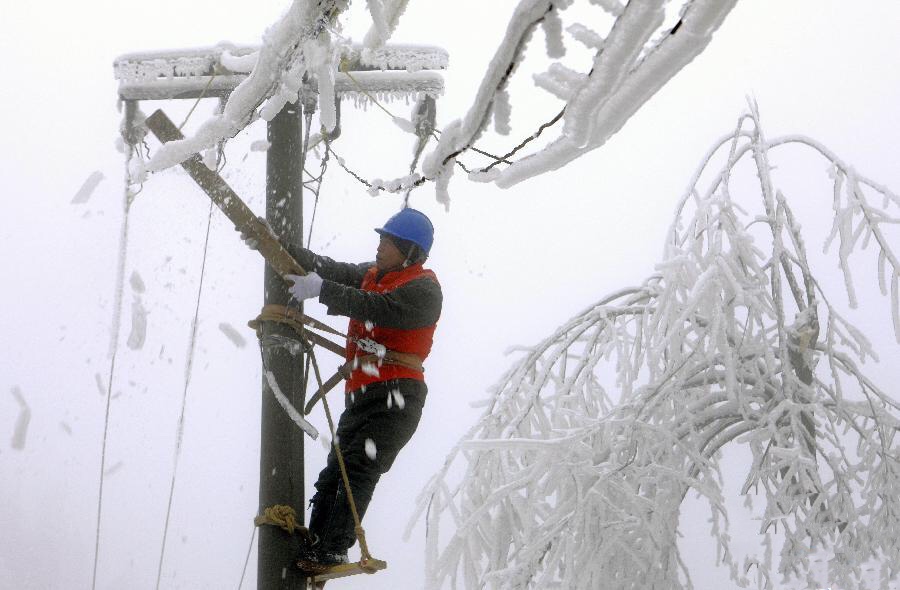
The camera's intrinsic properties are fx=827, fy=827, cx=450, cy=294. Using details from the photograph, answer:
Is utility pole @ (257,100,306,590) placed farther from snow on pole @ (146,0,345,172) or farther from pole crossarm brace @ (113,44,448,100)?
snow on pole @ (146,0,345,172)

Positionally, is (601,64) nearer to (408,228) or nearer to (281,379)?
(281,379)

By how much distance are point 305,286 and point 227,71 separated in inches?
52.4

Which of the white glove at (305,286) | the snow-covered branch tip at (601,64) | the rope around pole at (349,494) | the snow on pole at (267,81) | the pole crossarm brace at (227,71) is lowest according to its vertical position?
the rope around pole at (349,494)

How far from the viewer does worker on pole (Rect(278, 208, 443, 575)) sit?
3594 mm

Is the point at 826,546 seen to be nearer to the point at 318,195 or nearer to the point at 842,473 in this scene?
the point at 842,473

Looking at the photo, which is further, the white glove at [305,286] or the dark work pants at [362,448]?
the dark work pants at [362,448]

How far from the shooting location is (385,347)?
13.1 feet

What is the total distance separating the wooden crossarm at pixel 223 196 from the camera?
10.8 feet

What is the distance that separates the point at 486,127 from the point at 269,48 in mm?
698

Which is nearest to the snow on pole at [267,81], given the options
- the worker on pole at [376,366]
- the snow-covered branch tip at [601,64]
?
the snow-covered branch tip at [601,64]

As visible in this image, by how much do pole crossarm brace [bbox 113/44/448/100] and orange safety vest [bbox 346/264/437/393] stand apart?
1154 mm

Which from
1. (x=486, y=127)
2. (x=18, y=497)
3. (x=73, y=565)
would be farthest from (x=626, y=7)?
(x=73, y=565)

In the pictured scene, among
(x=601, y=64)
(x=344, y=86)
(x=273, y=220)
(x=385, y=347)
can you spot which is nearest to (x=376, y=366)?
(x=385, y=347)

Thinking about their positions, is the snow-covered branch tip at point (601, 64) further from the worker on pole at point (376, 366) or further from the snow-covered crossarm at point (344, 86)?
the snow-covered crossarm at point (344, 86)
